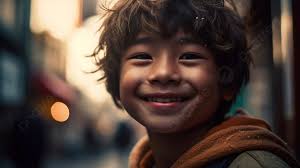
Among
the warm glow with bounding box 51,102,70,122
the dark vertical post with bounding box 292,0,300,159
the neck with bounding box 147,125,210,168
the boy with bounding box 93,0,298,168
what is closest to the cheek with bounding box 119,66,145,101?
the boy with bounding box 93,0,298,168

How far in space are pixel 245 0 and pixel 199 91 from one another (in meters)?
0.23

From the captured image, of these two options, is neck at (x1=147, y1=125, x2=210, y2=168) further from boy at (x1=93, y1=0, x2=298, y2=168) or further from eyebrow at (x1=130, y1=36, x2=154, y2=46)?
eyebrow at (x1=130, y1=36, x2=154, y2=46)

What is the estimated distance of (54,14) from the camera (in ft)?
3.44

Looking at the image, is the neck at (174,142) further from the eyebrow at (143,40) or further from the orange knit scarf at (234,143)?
the eyebrow at (143,40)

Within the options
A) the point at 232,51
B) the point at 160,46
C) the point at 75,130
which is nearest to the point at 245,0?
the point at 232,51

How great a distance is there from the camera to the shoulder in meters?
0.83

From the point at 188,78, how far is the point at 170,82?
4cm

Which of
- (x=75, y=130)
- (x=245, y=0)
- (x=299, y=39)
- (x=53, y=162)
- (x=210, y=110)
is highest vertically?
(x=245, y=0)

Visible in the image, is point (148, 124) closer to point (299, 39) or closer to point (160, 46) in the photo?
point (160, 46)

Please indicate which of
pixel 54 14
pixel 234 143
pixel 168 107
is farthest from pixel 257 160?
pixel 54 14

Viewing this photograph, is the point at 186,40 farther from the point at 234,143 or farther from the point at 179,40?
the point at 234,143

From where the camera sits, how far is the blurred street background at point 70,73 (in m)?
1.02

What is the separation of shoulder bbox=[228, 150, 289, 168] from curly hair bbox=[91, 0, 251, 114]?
17cm

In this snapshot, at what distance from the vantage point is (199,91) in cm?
89
